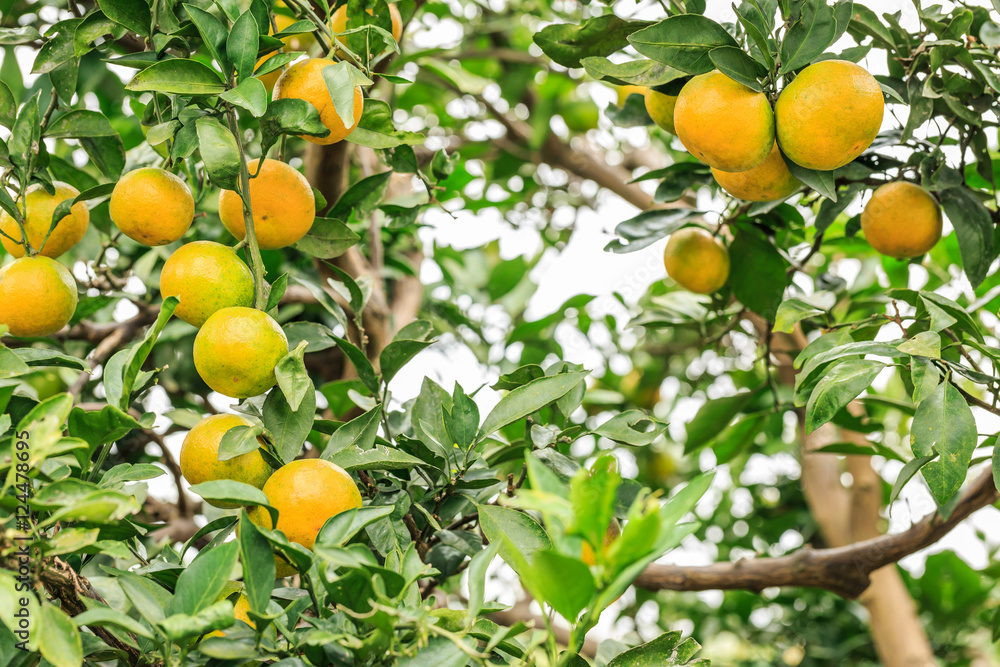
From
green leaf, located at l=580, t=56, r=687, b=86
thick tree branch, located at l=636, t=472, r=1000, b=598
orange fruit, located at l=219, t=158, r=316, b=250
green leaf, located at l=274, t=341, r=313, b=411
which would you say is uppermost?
green leaf, located at l=580, t=56, r=687, b=86

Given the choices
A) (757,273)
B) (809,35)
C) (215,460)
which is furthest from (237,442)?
(757,273)

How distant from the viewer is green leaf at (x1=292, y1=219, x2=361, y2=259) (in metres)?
0.81

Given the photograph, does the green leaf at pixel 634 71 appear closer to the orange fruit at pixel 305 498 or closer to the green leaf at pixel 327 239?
the green leaf at pixel 327 239

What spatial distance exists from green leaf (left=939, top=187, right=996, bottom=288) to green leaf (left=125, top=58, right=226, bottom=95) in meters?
0.84

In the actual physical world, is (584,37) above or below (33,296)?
above

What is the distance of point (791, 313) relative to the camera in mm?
908

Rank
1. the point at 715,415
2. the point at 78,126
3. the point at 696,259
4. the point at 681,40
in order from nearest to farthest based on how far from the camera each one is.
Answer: the point at 681,40
the point at 78,126
the point at 696,259
the point at 715,415

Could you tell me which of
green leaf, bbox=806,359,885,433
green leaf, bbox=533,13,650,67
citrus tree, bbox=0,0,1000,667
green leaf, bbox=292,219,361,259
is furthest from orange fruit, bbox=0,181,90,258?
green leaf, bbox=806,359,885,433

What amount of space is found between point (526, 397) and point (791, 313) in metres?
0.42

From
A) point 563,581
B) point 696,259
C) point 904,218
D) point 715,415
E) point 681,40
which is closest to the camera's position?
point 563,581

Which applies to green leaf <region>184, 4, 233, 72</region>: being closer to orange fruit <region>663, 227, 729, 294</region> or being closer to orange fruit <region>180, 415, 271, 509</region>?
orange fruit <region>180, 415, 271, 509</region>

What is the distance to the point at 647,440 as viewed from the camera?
0.77 meters

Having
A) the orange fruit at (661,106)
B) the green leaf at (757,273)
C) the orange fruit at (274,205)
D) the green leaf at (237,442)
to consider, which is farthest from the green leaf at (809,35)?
the green leaf at (237,442)

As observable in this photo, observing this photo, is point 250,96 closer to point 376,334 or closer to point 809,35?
point 809,35
